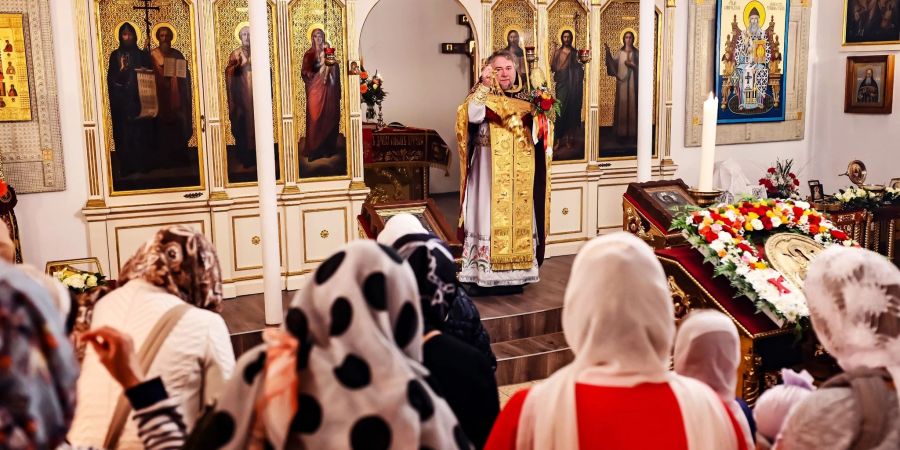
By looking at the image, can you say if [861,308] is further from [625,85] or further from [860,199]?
[625,85]

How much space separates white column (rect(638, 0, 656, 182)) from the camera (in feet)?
27.9

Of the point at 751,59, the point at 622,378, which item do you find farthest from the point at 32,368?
the point at 751,59

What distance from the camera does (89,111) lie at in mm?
7789

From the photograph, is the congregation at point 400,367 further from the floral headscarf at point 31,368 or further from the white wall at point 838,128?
the white wall at point 838,128

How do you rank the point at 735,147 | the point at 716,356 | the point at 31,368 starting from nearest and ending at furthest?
the point at 31,368, the point at 716,356, the point at 735,147

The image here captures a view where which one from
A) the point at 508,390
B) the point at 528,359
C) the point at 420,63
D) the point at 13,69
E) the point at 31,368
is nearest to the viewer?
the point at 31,368

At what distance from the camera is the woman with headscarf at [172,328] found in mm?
2486

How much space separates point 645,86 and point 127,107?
4857 mm

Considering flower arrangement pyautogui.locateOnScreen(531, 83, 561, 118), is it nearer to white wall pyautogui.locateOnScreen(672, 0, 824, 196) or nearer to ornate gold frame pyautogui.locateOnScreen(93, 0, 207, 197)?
ornate gold frame pyautogui.locateOnScreen(93, 0, 207, 197)

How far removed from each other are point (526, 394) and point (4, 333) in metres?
1.26

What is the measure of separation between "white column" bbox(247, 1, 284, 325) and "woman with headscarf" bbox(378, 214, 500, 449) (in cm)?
413

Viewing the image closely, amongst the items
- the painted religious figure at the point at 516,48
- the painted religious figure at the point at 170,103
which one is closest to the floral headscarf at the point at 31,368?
the painted religious figure at the point at 170,103

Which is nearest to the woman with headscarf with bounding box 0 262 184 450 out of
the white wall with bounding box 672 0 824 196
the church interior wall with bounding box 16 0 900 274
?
the church interior wall with bounding box 16 0 900 274

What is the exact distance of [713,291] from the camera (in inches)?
185
